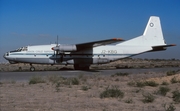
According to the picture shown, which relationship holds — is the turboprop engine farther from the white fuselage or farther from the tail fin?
the tail fin

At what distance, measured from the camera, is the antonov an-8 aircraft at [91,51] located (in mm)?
31094

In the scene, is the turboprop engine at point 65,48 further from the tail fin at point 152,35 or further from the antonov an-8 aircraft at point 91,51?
the tail fin at point 152,35

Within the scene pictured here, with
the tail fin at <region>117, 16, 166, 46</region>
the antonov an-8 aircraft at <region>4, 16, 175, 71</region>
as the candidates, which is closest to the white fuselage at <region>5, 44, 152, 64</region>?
the antonov an-8 aircraft at <region>4, 16, 175, 71</region>

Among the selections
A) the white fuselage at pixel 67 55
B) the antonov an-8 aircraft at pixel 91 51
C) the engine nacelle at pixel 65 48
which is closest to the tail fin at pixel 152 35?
the antonov an-8 aircraft at pixel 91 51

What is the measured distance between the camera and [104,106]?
376 inches

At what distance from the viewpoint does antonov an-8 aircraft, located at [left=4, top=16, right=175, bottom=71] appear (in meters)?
31.1

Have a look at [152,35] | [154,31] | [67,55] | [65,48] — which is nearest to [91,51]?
[67,55]

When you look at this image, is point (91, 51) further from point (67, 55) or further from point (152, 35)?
point (152, 35)

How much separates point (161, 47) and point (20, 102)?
28346 mm

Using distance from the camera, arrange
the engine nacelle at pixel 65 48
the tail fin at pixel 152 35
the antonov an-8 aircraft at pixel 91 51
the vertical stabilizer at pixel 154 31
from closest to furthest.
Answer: the engine nacelle at pixel 65 48 < the antonov an-8 aircraft at pixel 91 51 < the tail fin at pixel 152 35 < the vertical stabilizer at pixel 154 31

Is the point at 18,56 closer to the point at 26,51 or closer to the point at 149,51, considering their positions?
the point at 26,51

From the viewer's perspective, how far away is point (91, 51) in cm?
3319

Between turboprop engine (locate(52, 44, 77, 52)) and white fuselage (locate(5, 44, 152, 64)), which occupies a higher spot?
turboprop engine (locate(52, 44, 77, 52))

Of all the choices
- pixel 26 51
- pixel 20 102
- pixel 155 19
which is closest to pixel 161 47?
pixel 155 19
